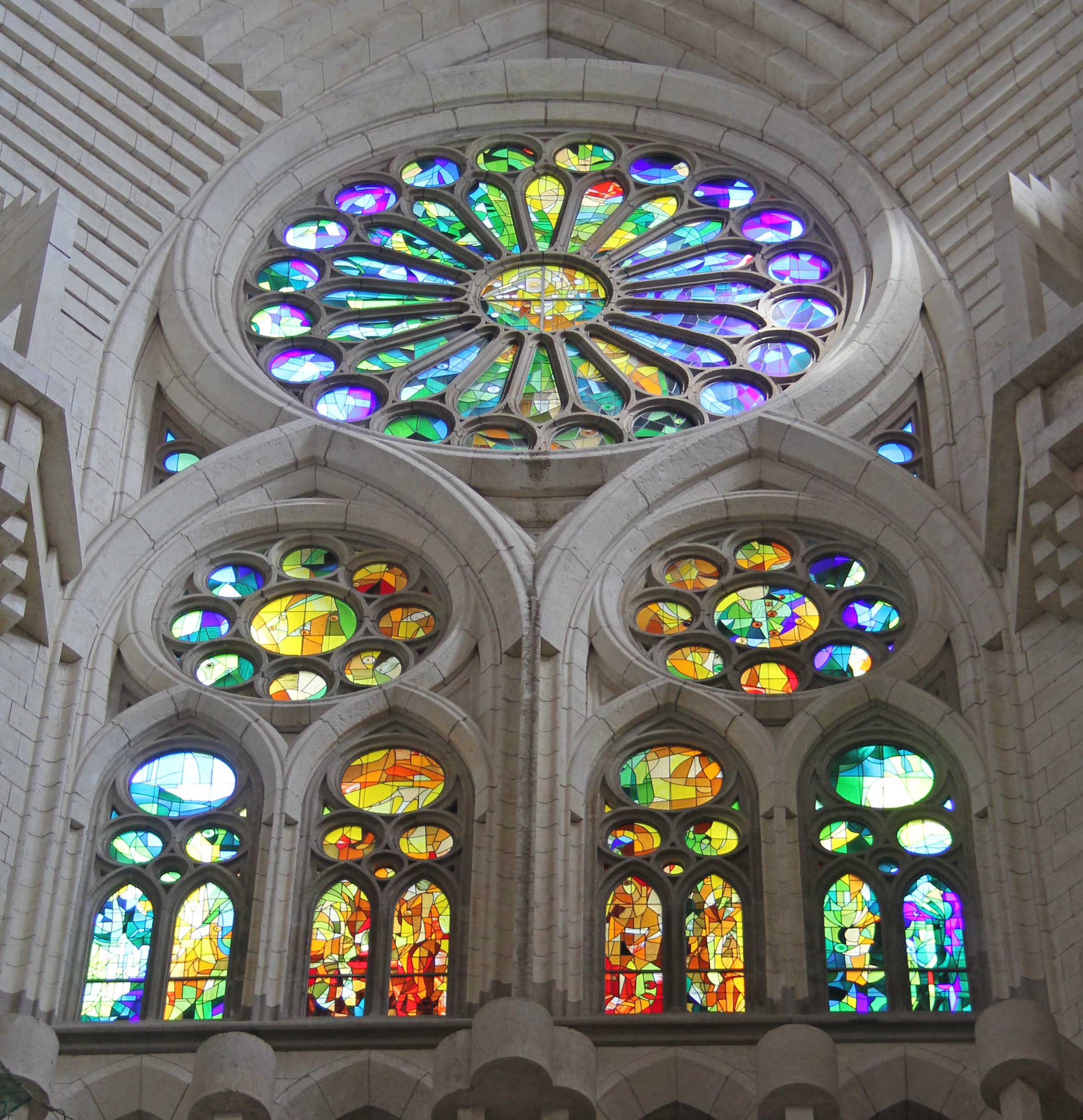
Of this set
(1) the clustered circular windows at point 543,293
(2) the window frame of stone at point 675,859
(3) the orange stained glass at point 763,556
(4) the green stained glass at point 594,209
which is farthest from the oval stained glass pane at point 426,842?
(4) the green stained glass at point 594,209

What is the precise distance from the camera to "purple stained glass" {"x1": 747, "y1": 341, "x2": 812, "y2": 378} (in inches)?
751

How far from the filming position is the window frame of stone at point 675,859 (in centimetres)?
1518

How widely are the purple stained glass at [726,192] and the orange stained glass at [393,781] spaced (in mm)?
6072

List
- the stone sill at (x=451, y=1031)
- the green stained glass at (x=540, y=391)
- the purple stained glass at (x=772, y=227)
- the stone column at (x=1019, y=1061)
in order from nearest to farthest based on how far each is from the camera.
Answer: the stone column at (x=1019, y=1061) → the stone sill at (x=451, y=1031) → the green stained glass at (x=540, y=391) → the purple stained glass at (x=772, y=227)

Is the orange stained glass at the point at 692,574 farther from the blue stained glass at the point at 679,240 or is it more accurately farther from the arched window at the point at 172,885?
the blue stained glass at the point at 679,240

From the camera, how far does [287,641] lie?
677 inches

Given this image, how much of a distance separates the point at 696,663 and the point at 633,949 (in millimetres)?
2197

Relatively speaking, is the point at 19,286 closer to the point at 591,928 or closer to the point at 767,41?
the point at 591,928

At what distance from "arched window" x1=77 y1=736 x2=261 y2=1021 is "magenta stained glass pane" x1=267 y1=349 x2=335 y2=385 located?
11.8ft

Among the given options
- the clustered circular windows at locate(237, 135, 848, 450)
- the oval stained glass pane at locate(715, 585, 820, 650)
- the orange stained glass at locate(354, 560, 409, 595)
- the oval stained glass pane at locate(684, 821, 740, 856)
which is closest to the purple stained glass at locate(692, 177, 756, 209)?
the clustered circular windows at locate(237, 135, 848, 450)

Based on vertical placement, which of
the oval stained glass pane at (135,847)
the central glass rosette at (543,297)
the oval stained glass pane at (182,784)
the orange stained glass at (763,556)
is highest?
the central glass rosette at (543,297)

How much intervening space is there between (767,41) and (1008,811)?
7799mm

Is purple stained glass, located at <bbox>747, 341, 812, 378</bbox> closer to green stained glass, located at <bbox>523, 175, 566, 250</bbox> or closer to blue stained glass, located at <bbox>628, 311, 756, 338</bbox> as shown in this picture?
blue stained glass, located at <bbox>628, 311, 756, 338</bbox>

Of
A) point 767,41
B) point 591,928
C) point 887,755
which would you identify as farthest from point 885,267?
point 591,928
